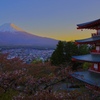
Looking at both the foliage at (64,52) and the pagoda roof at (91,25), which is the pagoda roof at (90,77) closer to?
the pagoda roof at (91,25)

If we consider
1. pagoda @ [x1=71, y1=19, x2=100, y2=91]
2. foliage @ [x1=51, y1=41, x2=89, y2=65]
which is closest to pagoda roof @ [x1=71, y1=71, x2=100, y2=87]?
pagoda @ [x1=71, y1=19, x2=100, y2=91]

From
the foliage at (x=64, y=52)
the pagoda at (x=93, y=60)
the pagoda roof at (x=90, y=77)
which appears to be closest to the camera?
the pagoda roof at (x=90, y=77)

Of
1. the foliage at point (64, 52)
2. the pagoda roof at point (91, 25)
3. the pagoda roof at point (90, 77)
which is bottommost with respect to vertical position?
the pagoda roof at point (90, 77)

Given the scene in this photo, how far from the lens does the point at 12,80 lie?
9438mm

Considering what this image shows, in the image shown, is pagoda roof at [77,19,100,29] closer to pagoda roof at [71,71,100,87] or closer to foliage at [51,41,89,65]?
pagoda roof at [71,71,100,87]

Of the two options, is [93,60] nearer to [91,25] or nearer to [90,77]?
[90,77]

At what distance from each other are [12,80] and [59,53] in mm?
23356

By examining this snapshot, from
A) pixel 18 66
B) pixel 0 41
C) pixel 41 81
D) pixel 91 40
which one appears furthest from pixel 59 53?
pixel 0 41

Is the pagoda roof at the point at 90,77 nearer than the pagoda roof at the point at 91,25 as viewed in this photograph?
Yes

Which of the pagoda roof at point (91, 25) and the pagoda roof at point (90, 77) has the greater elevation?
the pagoda roof at point (91, 25)

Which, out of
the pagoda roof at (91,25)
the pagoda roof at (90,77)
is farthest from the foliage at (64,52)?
the pagoda roof at (90,77)

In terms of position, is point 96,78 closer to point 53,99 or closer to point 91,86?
point 91,86

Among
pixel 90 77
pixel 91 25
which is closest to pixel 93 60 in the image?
pixel 90 77

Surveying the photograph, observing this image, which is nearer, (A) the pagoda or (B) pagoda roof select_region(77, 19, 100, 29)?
(A) the pagoda
